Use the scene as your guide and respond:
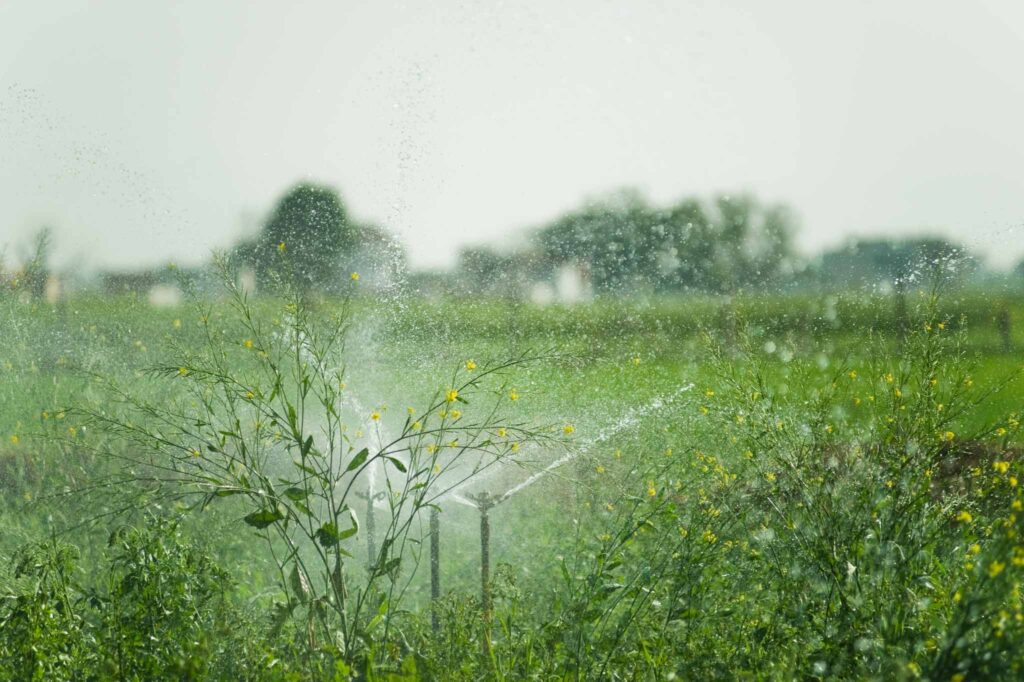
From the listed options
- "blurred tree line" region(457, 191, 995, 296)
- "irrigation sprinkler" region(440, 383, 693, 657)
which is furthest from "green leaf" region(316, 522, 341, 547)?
"blurred tree line" region(457, 191, 995, 296)

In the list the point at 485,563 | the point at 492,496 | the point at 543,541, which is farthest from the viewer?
the point at 543,541

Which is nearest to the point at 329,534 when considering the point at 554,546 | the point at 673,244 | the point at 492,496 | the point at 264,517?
the point at 264,517

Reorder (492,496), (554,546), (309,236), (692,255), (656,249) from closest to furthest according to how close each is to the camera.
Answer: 1. (492,496)
2. (554,546)
3. (692,255)
4. (656,249)
5. (309,236)

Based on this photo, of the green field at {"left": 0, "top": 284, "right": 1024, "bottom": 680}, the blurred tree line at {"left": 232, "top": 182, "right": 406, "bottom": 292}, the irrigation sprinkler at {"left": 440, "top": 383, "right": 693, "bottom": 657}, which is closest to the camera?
the green field at {"left": 0, "top": 284, "right": 1024, "bottom": 680}

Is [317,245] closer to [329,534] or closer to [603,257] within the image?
[603,257]

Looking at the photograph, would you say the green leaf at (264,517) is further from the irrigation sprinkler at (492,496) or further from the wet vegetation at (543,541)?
the irrigation sprinkler at (492,496)

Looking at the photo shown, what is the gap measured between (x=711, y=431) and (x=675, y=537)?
1.20 meters

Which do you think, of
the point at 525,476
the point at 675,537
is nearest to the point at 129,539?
the point at 675,537

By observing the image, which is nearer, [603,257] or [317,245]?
[603,257]

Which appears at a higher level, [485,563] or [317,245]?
[317,245]

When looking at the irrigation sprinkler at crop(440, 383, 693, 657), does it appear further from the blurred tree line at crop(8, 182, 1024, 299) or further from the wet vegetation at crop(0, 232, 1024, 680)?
the blurred tree line at crop(8, 182, 1024, 299)

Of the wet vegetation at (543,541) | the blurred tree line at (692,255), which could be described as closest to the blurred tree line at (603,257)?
the blurred tree line at (692,255)

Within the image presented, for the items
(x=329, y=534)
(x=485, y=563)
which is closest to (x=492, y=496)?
(x=485, y=563)

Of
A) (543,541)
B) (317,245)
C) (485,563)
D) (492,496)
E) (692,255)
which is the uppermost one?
(317,245)
